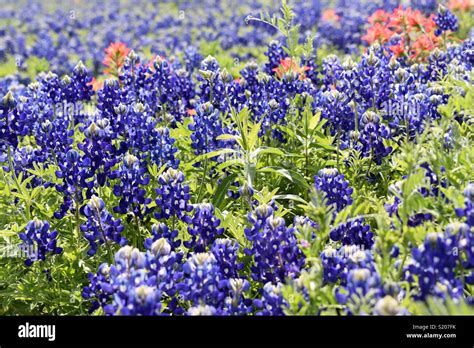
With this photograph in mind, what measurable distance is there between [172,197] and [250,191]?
42cm

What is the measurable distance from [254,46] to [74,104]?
5485mm

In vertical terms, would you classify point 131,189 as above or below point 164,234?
above

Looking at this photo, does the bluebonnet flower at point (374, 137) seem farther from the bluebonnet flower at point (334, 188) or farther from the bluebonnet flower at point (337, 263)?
the bluebonnet flower at point (337, 263)

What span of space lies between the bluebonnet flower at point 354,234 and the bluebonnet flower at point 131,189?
103cm

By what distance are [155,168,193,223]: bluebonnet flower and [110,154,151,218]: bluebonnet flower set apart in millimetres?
118

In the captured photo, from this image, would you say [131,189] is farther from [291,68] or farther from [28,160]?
[291,68]

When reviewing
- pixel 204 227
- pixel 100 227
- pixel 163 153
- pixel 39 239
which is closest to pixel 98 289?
pixel 100 227

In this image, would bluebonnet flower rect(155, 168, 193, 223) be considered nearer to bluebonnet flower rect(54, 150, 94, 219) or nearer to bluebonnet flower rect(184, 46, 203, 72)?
bluebonnet flower rect(54, 150, 94, 219)

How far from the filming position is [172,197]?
12.3 feet

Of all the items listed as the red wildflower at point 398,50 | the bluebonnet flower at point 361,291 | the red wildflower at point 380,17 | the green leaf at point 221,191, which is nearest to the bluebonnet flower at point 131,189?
the green leaf at point 221,191

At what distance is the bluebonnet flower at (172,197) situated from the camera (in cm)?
374

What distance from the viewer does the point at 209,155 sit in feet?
13.2

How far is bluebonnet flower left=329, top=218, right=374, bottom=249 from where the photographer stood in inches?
137
